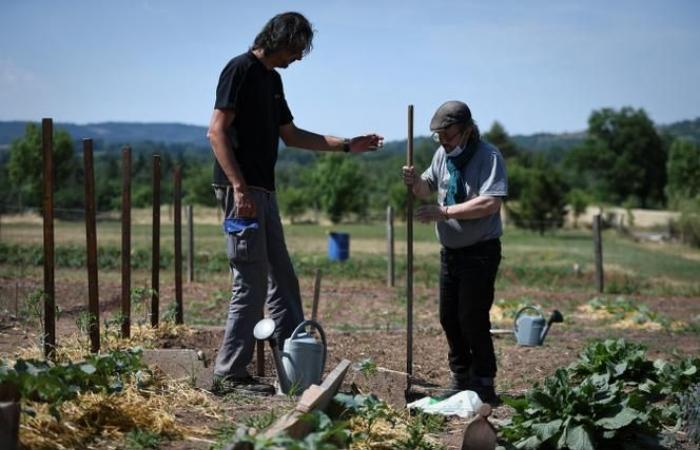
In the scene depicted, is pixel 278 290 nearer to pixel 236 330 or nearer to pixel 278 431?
pixel 236 330

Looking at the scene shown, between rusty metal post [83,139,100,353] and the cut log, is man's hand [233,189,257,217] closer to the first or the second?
rusty metal post [83,139,100,353]

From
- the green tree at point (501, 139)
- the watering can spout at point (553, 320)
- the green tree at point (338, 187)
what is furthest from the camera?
the green tree at point (501, 139)

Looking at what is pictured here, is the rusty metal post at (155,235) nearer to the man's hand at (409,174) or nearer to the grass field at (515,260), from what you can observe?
the man's hand at (409,174)

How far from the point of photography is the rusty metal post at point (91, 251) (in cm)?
545

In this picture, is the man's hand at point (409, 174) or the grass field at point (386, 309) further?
the grass field at point (386, 309)

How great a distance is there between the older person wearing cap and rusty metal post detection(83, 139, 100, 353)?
2.04 meters

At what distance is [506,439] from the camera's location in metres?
4.46

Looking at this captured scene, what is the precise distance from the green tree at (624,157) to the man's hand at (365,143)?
7528 centimetres

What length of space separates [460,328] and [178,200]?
9.36ft

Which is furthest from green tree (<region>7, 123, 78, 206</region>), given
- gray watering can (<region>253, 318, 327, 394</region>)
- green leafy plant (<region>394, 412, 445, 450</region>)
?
green leafy plant (<region>394, 412, 445, 450</region>)

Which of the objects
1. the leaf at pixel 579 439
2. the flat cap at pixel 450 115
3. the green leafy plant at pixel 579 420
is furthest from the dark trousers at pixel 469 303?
the leaf at pixel 579 439

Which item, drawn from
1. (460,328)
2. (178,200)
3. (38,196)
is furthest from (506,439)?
(38,196)

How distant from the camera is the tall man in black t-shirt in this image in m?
4.83

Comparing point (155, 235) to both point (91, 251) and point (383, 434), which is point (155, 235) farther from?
point (383, 434)
